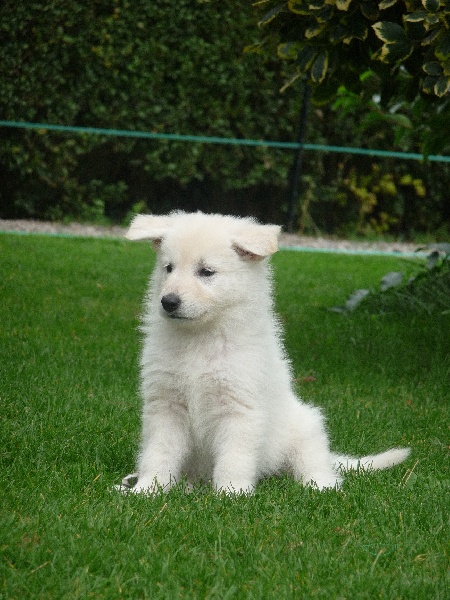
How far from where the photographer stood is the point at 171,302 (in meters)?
3.78

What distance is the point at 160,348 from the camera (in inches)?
158

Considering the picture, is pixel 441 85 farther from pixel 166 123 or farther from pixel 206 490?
pixel 166 123

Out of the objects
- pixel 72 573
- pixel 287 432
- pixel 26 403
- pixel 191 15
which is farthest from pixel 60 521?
pixel 191 15

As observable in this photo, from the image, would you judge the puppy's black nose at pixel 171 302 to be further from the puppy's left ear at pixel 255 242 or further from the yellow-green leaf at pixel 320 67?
the yellow-green leaf at pixel 320 67

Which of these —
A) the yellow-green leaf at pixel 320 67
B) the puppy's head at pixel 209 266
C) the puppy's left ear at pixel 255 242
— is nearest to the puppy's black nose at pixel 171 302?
the puppy's head at pixel 209 266

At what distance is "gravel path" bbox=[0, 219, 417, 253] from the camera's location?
39.9 ft

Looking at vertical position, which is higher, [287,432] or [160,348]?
[160,348]

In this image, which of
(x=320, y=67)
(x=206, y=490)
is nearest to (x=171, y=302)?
(x=206, y=490)

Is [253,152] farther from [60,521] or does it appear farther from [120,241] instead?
[60,521]

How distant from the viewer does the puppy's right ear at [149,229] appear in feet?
13.3

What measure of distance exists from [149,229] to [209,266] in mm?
392

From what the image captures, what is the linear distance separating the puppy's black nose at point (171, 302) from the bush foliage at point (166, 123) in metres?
7.65

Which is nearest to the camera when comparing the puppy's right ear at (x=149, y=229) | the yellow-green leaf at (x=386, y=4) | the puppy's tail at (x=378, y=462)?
the puppy's right ear at (x=149, y=229)

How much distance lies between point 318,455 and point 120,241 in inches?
313
